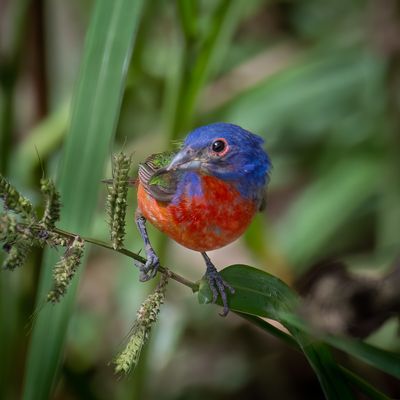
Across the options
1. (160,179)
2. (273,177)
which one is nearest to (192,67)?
(160,179)

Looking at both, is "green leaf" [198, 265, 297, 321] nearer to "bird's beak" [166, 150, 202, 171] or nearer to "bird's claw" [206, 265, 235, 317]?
"bird's claw" [206, 265, 235, 317]

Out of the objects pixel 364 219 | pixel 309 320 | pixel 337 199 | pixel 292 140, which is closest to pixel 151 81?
pixel 292 140

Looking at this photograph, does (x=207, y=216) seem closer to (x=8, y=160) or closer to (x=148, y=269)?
(x=148, y=269)

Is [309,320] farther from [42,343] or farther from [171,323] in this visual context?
[171,323]

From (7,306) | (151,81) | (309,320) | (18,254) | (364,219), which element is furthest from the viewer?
(364,219)

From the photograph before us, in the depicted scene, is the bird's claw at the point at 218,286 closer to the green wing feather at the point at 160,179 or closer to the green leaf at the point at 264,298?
the green leaf at the point at 264,298

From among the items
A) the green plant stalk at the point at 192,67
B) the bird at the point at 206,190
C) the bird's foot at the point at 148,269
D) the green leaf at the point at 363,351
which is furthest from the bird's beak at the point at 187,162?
the green plant stalk at the point at 192,67
